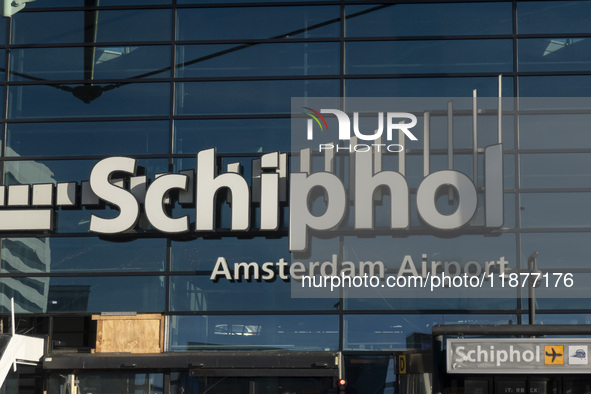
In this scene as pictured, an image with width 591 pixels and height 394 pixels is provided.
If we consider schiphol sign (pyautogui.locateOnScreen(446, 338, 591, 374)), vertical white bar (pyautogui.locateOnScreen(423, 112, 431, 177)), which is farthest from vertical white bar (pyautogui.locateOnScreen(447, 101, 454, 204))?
schiphol sign (pyautogui.locateOnScreen(446, 338, 591, 374))

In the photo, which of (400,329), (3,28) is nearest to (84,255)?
(3,28)

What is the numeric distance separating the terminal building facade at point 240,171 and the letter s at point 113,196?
104 millimetres

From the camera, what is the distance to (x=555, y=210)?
2269 cm

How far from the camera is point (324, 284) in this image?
22.6 meters

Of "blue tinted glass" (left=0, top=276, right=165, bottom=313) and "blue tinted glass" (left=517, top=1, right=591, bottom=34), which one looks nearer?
"blue tinted glass" (left=0, top=276, right=165, bottom=313)

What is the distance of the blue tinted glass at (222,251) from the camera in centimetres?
2269

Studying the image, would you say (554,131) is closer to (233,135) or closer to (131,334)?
(233,135)

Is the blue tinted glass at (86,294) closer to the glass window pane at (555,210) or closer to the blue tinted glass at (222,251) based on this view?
the blue tinted glass at (222,251)

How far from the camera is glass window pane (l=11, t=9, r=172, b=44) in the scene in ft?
79.2

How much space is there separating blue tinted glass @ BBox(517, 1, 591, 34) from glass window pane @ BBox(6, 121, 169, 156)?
856 cm

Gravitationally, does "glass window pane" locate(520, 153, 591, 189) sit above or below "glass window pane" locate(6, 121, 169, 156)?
below

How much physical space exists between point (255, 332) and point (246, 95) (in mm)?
5421

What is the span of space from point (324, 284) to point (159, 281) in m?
Result: 3.66

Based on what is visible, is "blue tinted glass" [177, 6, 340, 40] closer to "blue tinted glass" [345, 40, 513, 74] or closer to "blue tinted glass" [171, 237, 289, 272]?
"blue tinted glass" [345, 40, 513, 74]
